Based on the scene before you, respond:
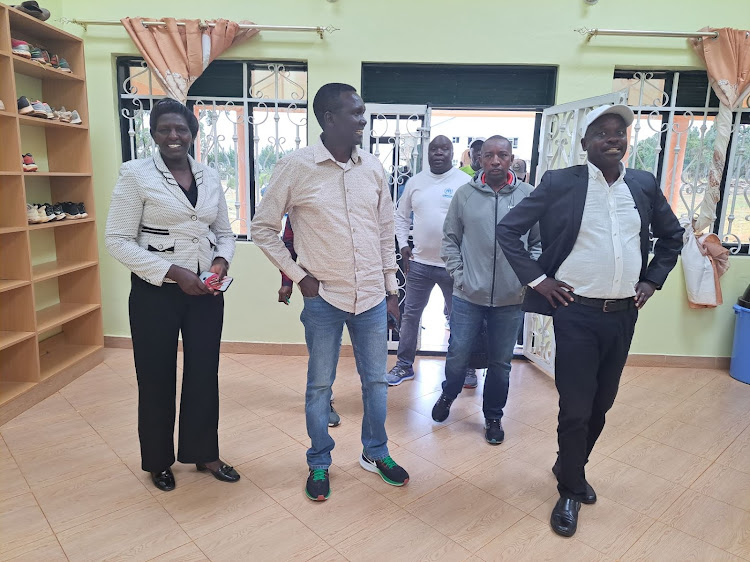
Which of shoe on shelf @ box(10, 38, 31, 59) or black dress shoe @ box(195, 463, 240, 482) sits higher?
shoe on shelf @ box(10, 38, 31, 59)

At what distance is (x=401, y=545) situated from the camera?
1833 mm

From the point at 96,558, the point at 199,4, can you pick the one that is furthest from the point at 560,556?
the point at 199,4

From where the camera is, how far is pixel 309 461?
214 centimetres

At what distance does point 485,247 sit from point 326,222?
2.97 ft

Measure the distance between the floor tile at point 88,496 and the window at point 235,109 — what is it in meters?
2.22

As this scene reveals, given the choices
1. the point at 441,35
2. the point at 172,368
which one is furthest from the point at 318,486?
the point at 441,35

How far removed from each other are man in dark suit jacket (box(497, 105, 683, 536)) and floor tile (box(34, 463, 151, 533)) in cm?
170

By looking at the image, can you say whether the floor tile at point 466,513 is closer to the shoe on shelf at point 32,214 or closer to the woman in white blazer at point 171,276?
the woman in white blazer at point 171,276

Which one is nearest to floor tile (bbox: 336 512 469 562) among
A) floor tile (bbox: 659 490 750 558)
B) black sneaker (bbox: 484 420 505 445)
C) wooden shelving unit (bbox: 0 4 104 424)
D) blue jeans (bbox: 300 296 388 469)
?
blue jeans (bbox: 300 296 388 469)

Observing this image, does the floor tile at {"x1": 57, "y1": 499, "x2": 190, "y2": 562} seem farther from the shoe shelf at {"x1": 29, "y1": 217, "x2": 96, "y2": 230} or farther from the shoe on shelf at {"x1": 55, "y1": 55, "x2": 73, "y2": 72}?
the shoe on shelf at {"x1": 55, "y1": 55, "x2": 73, "y2": 72}

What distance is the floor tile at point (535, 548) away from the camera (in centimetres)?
178

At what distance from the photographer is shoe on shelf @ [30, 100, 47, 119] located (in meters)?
2.93

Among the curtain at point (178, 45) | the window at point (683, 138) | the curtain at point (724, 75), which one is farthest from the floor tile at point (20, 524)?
the curtain at point (724, 75)

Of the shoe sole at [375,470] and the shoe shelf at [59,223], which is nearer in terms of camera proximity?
the shoe sole at [375,470]
